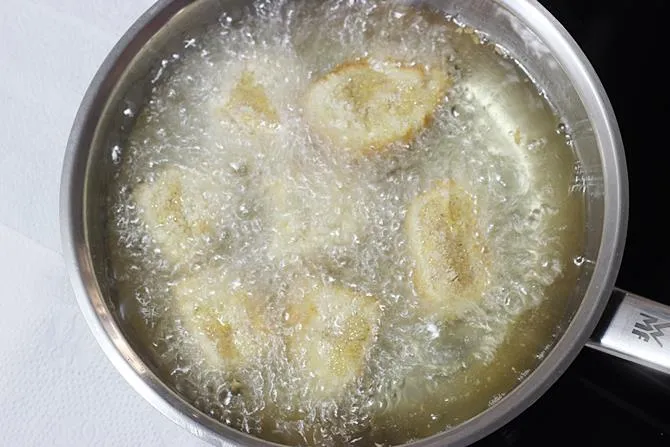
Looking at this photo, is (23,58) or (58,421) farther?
(23,58)

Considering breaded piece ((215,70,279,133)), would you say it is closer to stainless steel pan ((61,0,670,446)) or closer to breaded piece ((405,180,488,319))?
stainless steel pan ((61,0,670,446))

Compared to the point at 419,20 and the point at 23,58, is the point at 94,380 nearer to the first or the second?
the point at 23,58

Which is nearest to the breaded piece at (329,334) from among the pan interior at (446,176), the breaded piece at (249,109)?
the pan interior at (446,176)

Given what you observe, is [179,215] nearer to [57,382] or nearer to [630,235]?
[57,382]

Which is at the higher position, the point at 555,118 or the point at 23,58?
the point at 555,118

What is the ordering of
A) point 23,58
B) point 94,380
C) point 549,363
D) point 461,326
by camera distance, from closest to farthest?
point 549,363
point 461,326
point 94,380
point 23,58

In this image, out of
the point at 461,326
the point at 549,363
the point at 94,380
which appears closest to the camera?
the point at 549,363

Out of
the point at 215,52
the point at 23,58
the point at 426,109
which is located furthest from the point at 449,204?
the point at 23,58

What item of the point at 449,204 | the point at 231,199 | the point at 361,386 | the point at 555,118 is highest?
the point at 555,118
